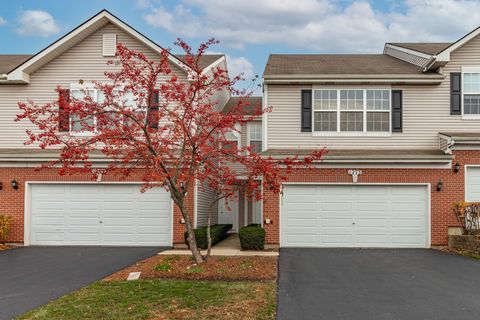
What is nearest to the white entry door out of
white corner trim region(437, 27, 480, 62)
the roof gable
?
the roof gable

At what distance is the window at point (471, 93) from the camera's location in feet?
57.7

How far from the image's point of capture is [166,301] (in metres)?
8.73

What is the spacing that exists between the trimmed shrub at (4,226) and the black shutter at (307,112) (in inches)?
422

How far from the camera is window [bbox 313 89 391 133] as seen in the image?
693 inches

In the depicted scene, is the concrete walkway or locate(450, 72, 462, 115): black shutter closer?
the concrete walkway

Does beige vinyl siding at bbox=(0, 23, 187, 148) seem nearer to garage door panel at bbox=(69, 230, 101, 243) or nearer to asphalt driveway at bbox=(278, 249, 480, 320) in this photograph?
garage door panel at bbox=(69, 230, 101, 243)

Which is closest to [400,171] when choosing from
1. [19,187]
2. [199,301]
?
[199,301]

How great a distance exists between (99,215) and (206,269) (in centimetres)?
713

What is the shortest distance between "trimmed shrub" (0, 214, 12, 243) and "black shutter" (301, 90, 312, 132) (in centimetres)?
1072

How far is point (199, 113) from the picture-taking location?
12.1 meters

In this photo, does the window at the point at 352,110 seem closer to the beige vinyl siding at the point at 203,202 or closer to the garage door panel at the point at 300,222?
the garage door panel at the point at 300,222

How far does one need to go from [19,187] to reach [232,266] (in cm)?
943

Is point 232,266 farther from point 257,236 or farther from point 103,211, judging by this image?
point 103,211

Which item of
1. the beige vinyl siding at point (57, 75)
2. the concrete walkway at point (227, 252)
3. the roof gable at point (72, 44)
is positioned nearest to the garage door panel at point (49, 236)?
the beige vinyl siding at point (57, 75)
